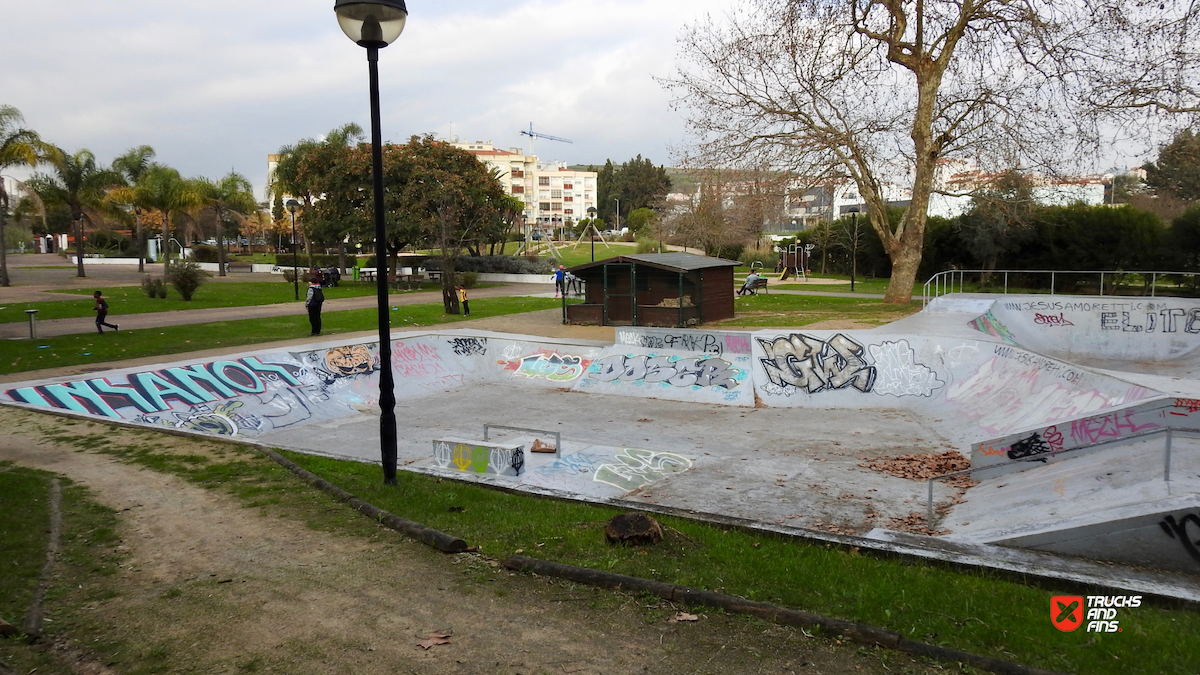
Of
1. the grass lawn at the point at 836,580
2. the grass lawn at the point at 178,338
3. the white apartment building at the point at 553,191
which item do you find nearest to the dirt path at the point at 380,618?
the grass lawn at the point at 836,580

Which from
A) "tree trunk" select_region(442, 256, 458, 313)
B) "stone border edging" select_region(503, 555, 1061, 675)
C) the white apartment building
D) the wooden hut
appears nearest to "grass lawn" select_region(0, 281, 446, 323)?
"tree trunk" select_region(442, 256, 458, 313)

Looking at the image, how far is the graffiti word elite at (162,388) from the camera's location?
13.9 meters

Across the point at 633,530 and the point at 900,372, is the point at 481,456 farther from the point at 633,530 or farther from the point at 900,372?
the point at 900,372

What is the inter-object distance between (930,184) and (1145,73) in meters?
7.59

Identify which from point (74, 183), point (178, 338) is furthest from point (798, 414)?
point (74, 183)

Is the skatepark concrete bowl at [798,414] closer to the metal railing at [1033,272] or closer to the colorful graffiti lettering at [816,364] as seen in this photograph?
the colorful graffiti lettering at [816,364]

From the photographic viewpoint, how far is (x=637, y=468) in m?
11.9

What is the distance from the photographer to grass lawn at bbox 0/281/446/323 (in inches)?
1026

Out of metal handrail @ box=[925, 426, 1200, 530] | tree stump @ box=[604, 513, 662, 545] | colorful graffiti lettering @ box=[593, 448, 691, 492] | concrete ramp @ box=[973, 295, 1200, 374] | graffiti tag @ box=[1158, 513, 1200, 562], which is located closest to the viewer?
graffiti tag @ box=[1158, 513, 1200, 562]

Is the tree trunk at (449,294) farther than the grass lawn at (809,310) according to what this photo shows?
Yes

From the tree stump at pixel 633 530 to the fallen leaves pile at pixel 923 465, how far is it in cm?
624

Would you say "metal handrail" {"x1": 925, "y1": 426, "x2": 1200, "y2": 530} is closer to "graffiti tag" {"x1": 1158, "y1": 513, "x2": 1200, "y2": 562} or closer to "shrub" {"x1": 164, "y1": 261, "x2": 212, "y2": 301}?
"graffiti tag" {"x1": 1158, "y1": 513, "x2": 1200, "y2": 562}

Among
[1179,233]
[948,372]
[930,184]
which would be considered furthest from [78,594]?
Answer: [1179,233]

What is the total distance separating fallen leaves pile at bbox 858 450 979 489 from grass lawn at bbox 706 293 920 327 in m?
10.5
